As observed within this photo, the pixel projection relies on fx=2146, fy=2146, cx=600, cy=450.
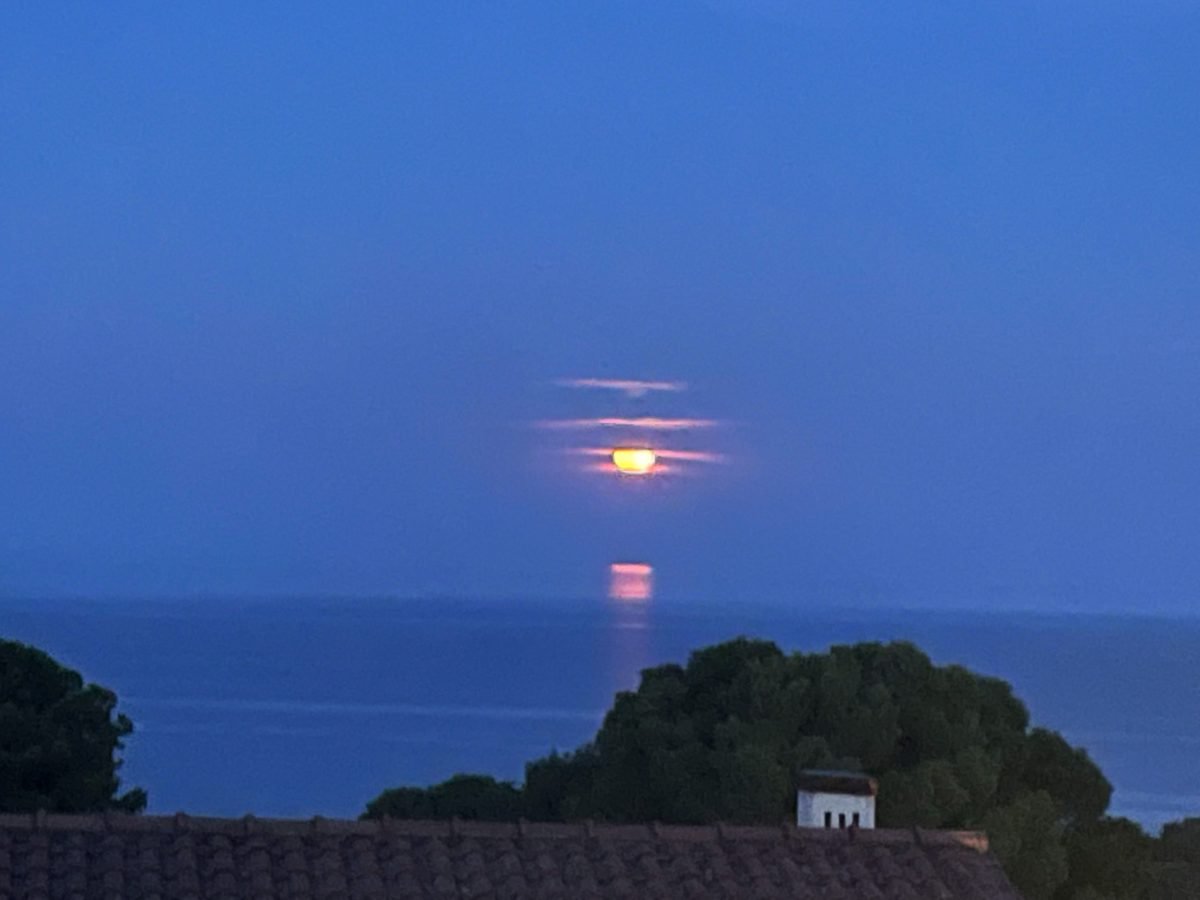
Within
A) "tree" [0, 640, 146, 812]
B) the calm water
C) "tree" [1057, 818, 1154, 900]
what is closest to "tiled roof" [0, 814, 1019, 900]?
"tree" [1057, 818, 1154, 900]

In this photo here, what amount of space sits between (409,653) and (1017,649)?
160ft

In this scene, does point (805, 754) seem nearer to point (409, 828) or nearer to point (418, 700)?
point (409, 828)

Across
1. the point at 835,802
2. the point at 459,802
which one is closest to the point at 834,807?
the point at 835,802

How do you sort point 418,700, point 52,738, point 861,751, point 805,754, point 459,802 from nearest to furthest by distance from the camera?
point 805,754, point 861,751, point 52,738, point 459,802, point 418,700

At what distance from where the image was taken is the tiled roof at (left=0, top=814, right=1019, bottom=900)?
405 inches

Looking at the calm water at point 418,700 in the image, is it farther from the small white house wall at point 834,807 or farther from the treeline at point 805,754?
the small white house wall at point 834,807

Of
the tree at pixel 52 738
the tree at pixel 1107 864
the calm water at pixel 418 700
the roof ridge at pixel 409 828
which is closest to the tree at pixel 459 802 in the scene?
the tree at pixel 52 738

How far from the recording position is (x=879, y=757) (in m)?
22.6

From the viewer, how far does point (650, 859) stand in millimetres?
10898

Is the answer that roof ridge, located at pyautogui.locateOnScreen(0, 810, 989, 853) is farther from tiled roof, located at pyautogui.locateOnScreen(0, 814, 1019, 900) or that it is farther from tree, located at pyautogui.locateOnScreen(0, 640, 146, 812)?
tree, located at pyautogui.locateOnScreen(0, 640, 146, 812)

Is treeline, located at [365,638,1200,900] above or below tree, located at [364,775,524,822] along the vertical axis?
above

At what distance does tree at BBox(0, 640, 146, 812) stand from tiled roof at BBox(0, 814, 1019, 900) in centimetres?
1397

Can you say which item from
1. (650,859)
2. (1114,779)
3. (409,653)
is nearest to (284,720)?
(1114,779)

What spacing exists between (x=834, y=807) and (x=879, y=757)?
8.72m
